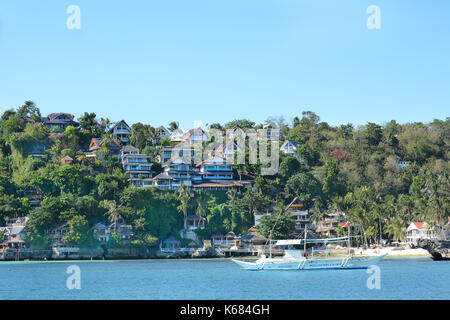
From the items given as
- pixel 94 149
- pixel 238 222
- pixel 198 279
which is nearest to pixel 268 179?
pixel 238 222

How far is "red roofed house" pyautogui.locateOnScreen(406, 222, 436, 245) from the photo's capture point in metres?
74.6

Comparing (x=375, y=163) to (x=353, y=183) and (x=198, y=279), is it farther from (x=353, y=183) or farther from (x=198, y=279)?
(x=198, y=279)

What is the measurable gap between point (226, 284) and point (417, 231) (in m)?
42.0

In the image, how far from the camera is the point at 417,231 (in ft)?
251

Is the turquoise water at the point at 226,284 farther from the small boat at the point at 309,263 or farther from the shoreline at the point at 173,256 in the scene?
the shoreline at the point at 173,256

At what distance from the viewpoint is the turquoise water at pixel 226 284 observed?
35.6 m

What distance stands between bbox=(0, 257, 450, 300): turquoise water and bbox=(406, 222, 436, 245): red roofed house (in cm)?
2125

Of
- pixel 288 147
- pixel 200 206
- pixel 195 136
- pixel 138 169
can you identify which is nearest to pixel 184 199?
pixel 200 206

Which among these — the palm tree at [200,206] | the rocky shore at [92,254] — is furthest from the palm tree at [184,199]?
the rocky shore at [92,254]

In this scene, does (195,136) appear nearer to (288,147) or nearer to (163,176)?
(288,147)

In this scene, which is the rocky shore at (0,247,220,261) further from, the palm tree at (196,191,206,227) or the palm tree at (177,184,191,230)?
the palm tree at (196,191,206,227)

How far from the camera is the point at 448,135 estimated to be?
108 metres

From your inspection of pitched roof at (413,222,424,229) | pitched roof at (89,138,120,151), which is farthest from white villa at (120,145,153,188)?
pitched roof at (413,222,424,229)

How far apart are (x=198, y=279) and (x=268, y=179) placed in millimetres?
44038
